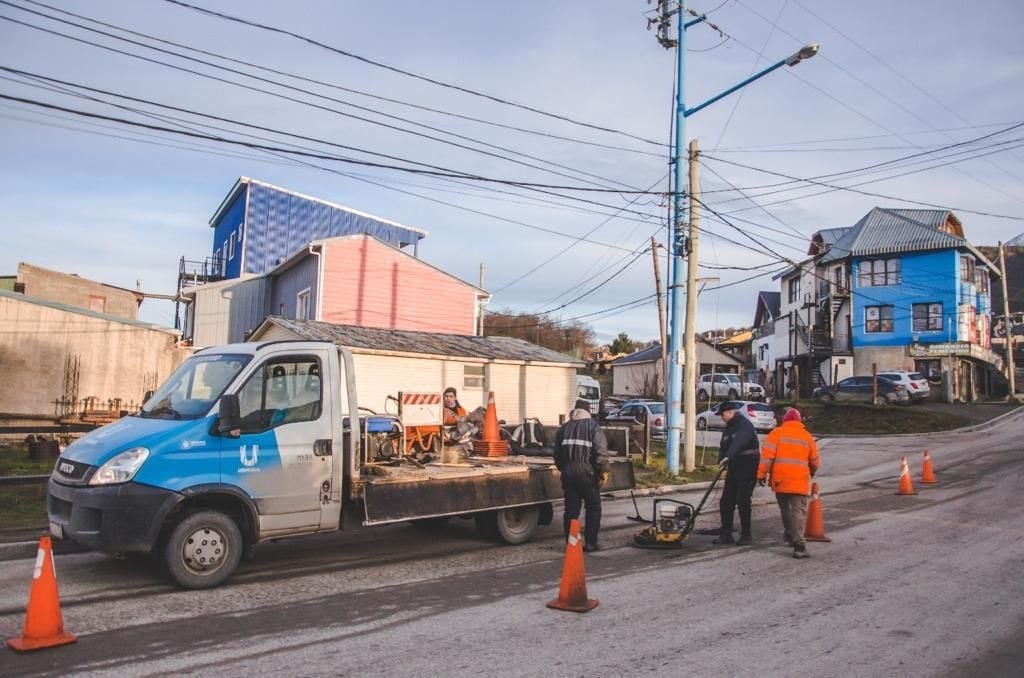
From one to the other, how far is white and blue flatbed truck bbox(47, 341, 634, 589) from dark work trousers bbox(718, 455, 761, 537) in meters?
3.27

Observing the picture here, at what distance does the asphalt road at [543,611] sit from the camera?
17.6ft

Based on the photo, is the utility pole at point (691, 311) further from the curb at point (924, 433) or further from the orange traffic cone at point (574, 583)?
the curb at point (924, 433)

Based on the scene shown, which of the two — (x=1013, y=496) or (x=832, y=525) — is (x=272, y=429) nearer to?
(x=832, y=525)

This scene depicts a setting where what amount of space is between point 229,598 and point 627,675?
3.71m

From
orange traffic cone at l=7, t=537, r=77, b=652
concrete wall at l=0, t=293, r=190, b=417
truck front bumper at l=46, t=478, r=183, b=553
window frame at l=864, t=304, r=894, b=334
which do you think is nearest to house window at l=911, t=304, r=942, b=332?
window frame at l=864, t=304, r=894, b=334

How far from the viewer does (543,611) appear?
21.9ft

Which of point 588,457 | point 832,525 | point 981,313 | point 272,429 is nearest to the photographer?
point 272,429

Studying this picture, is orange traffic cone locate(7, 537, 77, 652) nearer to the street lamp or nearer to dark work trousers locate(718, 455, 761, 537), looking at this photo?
dark work trousers locate(718, 455, 761, 537)

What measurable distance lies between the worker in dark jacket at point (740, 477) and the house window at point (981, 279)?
46.0 m

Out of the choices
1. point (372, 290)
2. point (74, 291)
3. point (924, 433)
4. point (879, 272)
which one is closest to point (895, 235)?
point (879, 272)

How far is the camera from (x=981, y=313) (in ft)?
161

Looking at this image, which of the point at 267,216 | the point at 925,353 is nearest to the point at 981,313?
the point at 925,353

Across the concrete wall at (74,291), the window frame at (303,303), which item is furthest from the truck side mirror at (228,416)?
the concrete wall at (74,291)

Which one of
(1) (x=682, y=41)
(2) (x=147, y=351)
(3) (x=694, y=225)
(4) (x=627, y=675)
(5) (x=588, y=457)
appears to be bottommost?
(4) (x=627, y=675)
